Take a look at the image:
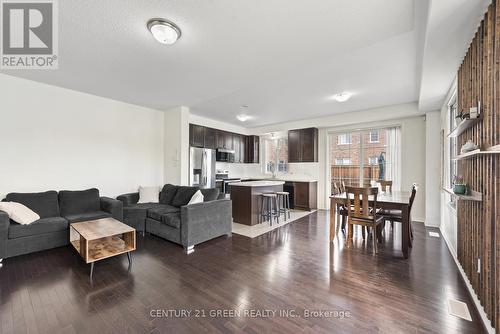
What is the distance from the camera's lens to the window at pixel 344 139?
602cm

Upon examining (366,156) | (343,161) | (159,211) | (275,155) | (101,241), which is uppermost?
(275,155)

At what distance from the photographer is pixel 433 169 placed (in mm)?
4496

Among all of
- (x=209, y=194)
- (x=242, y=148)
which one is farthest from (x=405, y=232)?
(x=242, y=148)

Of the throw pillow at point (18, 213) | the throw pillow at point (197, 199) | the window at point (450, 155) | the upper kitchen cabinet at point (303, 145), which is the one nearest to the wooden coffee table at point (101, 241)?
the throw pillow at point (18, 213)

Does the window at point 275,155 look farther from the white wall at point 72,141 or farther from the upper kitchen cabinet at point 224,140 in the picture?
the white wall at point 72,141

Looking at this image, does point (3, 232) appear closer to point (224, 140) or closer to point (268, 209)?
point (268, 209)

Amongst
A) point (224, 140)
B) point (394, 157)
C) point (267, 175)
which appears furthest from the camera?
point (267, 175)

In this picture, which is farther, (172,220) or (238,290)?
(172,220)

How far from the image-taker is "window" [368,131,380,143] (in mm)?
5574

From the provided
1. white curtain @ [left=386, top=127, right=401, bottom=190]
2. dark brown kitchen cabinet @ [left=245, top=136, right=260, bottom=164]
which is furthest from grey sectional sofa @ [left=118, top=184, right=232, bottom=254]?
white curtain @ [left=386, top=127, right=401, bottom=190]

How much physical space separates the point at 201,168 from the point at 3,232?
350 centimetres

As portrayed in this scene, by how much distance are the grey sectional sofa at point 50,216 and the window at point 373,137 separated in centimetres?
608

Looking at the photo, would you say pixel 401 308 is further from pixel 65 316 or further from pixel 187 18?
pixel 187 18

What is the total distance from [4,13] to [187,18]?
1.88 m
